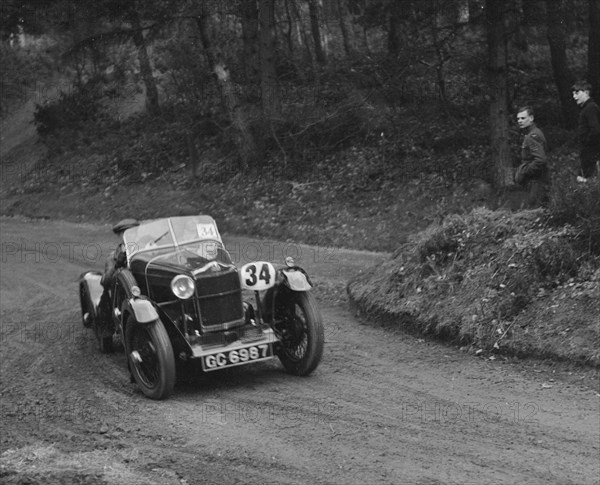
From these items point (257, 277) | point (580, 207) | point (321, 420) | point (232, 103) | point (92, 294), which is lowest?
point (321, 420)

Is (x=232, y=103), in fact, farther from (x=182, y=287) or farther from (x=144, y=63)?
(x=182, y=287)

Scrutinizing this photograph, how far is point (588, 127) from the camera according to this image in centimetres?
1244

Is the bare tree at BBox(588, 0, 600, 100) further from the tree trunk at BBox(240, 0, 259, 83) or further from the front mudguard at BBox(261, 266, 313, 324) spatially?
the front mudguard at BBox(261, 266, 313, 324)

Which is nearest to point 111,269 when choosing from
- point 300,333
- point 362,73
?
point 300,333

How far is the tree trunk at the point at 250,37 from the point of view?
2125 centimetres

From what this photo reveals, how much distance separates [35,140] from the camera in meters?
34.2

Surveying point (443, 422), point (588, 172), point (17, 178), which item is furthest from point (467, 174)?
point (17, 178)

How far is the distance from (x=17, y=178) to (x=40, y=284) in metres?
16.4

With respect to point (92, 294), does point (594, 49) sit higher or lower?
higher

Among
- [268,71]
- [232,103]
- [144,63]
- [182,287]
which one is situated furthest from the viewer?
[144,63]

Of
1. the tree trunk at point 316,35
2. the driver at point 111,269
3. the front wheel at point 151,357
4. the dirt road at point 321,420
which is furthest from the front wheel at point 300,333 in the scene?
the tree trunk at point 316,35

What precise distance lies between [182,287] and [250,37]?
593 inches

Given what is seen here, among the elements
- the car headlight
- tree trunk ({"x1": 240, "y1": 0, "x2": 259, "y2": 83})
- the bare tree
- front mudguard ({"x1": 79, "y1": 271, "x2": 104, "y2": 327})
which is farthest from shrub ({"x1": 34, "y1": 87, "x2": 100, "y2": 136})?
the car headlight

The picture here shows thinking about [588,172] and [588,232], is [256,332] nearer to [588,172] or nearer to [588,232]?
[588,232]
